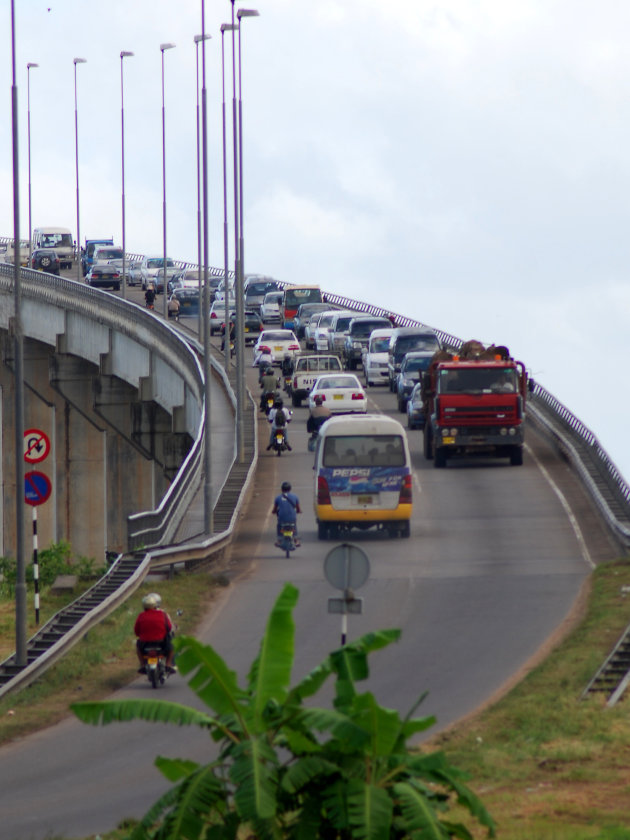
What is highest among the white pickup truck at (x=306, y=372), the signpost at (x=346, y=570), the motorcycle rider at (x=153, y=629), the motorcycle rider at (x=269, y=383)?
the white pickup truck at (x=306, y=372)

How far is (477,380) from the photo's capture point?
41375mm

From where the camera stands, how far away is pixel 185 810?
1098 cm

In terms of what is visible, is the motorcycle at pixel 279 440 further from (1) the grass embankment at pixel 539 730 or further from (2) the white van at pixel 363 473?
(1) the grass embankment at pixel 539 730

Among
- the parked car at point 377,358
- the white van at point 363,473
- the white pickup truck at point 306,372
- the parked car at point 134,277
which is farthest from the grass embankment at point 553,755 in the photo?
the parked car at point 134,277

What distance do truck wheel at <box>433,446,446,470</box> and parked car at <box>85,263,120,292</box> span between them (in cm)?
5598

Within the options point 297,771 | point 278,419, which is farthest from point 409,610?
point 278,419

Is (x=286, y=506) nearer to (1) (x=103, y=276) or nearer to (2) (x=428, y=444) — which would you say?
(2) (x=428, y=444)

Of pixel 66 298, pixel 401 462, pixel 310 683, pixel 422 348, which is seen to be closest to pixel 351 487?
pixel 401 462

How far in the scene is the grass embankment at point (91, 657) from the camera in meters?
21.5

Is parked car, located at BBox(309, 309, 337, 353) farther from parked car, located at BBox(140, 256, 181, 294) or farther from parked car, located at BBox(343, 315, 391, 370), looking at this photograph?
parked car, located at BBox(140, 256, 181, 294)

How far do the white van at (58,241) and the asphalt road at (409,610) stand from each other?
66108 mm

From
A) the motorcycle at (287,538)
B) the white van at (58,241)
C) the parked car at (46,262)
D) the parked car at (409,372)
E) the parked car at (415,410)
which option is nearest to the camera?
the motorcycle at (287,538)

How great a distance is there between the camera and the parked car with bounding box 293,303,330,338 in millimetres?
82625

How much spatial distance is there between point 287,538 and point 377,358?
32604mm
